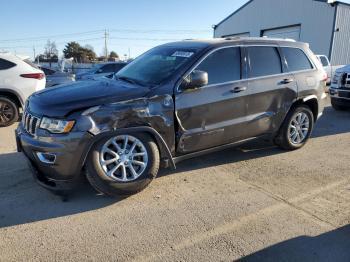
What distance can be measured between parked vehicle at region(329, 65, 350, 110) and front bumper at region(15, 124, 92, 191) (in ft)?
26.4

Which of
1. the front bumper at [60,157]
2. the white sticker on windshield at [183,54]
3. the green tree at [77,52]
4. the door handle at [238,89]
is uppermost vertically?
the white sticker on windshield at [183,54]

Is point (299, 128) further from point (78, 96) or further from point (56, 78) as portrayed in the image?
point (56, 78)

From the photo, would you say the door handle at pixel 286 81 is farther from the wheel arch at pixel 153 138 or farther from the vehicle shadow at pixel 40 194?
the wheel arch at pixel 153 138

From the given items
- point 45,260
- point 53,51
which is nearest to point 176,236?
point 45,260

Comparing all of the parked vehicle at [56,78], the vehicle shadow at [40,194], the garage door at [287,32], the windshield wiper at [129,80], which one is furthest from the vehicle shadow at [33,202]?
the garage door at [287,32]

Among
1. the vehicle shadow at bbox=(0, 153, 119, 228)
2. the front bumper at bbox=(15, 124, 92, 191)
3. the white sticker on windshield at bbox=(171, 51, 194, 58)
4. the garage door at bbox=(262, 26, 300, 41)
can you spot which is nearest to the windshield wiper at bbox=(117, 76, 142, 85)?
the white sticker on windshield at bbox=(171, 51, 194, 58)

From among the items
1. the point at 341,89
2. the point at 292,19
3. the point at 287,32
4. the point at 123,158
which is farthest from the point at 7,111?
the point at 287,32

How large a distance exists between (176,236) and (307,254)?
119 centimetres

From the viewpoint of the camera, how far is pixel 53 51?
89.5 metres

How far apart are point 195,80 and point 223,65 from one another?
0.73 m

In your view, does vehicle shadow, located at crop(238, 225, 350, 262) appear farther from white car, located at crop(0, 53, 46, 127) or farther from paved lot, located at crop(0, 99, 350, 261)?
white car, located at crop(0, 53, 46, 127)

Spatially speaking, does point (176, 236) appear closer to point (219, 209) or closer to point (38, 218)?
point (219, 209)

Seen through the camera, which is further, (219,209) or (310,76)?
(310,76)

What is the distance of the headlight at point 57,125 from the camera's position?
362 centimetres
